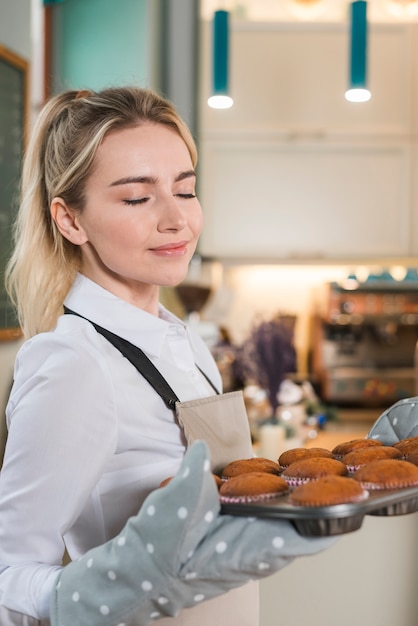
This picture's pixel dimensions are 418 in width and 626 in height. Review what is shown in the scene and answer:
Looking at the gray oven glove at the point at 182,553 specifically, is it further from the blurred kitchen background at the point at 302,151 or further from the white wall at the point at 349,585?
the blurred kitchen background at the point at 302,151

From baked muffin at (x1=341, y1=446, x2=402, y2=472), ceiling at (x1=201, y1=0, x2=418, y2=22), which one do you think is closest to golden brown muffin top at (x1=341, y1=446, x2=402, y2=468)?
baked muffin at (x1=341, y1=446, x2=402, y2=472)

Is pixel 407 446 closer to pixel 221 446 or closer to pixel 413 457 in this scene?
pixel 413 457

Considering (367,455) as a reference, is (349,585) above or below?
below

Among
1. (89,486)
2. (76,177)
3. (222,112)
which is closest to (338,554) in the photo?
(89,486)

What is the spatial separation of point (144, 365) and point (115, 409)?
0.30 ft

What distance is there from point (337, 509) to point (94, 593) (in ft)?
0.75

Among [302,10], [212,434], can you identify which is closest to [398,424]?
[212,434]

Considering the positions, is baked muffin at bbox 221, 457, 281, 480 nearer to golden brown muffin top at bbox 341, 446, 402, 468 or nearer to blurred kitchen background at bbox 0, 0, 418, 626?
golden brown muffin top at bbox 341, 446, 402, 468

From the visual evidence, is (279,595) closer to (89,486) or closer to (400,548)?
(400,548)

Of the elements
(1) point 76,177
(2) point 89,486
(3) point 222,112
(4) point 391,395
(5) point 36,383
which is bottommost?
(4) point 391,395

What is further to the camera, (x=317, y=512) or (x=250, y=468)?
(x=250, y=468)

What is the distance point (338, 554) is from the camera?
1054 millimetres

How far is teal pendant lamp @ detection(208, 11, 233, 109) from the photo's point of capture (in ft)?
7.09

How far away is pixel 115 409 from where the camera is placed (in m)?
0.88
